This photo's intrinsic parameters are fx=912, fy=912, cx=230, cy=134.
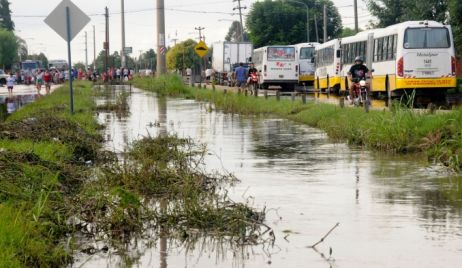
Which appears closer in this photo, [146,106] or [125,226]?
[125,226]

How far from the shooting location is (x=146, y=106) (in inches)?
1398

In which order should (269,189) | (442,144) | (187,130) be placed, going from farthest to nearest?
1. (187,130)
2. (442,144)
3. (269,189)

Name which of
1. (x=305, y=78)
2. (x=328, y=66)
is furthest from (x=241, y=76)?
(x=305, y=78)

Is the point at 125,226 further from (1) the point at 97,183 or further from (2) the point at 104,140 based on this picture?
(2) the point at 104,140

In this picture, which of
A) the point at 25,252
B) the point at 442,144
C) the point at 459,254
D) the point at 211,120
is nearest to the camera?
the point at 25,252

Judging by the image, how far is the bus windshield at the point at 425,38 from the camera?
107 ft

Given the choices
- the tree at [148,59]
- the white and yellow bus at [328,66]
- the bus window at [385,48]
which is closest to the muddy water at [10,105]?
the bus window at [385,48]

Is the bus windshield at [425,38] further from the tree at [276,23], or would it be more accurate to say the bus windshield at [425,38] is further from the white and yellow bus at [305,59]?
the tree at [276,23]

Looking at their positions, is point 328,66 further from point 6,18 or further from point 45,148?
point 6,18

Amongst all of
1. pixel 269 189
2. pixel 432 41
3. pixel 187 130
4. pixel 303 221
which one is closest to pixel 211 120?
pixel 187 130

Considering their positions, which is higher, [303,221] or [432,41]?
[432,41]

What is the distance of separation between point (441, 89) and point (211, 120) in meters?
10.4

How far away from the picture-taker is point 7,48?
15425 centimetres

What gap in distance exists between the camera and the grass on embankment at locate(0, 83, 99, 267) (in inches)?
289
